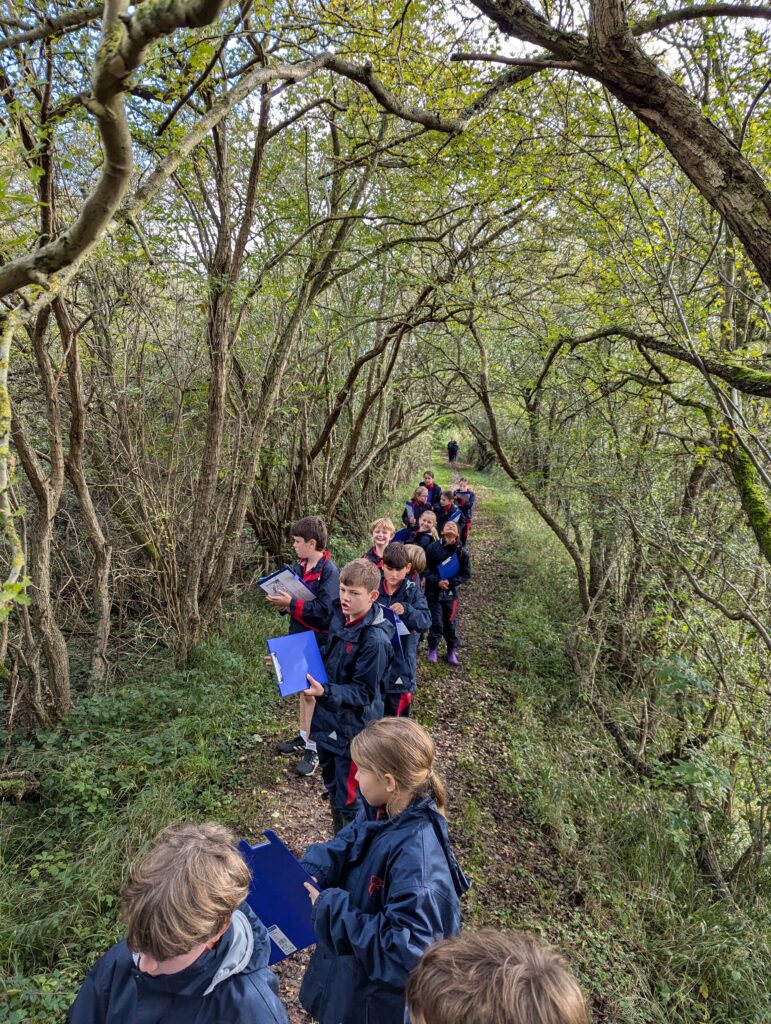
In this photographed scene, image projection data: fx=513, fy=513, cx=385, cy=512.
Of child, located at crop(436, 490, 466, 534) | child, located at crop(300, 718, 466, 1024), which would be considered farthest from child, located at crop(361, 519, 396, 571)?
child, located at crop(300, 718, 466, 1024)

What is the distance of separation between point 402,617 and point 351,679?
3.91ft

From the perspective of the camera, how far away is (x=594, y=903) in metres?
3.53

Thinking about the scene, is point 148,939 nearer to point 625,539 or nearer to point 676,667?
point 676,667

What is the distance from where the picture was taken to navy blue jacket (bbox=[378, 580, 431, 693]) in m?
3.92

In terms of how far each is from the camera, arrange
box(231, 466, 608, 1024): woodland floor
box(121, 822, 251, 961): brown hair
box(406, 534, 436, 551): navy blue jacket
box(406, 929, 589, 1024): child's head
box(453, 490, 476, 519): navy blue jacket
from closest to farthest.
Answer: box(406, 929, 589, 1024): child's head → box(121, 822, 251, 961): brown hair → box(231, 466, 608, 1024): woodland floor → box(406, 534, 436, 551): navy blue jacket → box(453, 490, 476, 519): navy blue jacket

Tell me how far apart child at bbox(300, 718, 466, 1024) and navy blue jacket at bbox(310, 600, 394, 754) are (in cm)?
94

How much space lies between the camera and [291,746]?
448 cm

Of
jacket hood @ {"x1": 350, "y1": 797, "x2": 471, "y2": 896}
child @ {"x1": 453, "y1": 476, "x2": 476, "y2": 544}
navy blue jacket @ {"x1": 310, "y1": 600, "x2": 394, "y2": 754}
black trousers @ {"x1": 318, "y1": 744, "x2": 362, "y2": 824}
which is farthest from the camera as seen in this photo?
child @ {"x1": 453, "y1": 476, "x2": 476, "y2": 544}

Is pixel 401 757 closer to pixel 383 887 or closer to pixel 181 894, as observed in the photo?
pixel 383 887

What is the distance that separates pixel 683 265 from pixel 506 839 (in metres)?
5.41

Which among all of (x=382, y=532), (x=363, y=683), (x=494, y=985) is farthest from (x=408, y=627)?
(x=494, y=985)

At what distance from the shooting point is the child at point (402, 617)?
394 centimetres

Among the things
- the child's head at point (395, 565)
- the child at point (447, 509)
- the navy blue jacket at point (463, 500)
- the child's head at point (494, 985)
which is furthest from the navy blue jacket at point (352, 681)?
the navy blue jacket at point (463, 500)

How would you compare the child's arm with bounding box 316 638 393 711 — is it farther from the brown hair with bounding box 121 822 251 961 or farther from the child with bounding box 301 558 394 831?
Result: the brown hair with bounding box 121 822 251 961
